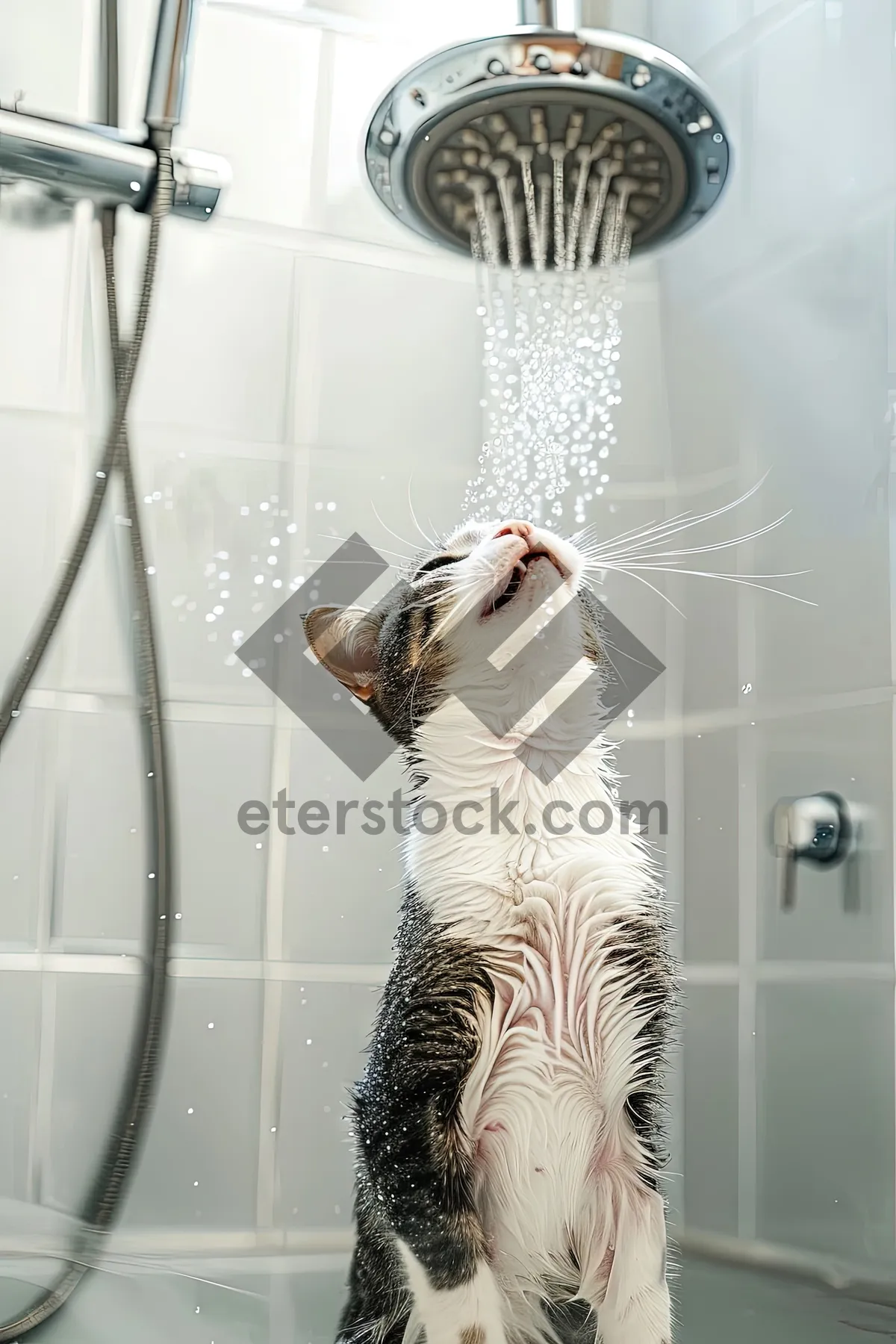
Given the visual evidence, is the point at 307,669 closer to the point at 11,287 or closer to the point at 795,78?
the point at 11,287

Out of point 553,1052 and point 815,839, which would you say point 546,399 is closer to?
point 815,839

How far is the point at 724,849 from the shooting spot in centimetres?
112

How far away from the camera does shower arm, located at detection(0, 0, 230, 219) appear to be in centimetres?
94

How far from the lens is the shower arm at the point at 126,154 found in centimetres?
94

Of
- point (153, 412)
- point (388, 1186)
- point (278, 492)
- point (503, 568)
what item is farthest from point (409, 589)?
point (388, 1186)

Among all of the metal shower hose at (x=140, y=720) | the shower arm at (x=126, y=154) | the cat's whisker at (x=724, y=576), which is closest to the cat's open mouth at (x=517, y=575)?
the cat's whisker at (x=724, y=576)

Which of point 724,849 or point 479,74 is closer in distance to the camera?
point 479,74

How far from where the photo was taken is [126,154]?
973 mm

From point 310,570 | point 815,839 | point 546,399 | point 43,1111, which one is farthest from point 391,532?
point 43,1111

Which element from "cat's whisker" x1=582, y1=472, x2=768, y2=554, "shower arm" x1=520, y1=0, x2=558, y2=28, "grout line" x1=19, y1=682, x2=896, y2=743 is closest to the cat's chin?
"grout line" x1=19, y1=682, x2=896, y2=743

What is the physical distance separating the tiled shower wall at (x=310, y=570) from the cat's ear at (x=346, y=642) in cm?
17

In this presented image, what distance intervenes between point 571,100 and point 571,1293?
0.94m

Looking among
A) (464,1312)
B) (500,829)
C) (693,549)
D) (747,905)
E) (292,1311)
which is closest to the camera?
(464,1312)

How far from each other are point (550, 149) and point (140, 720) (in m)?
0.65
